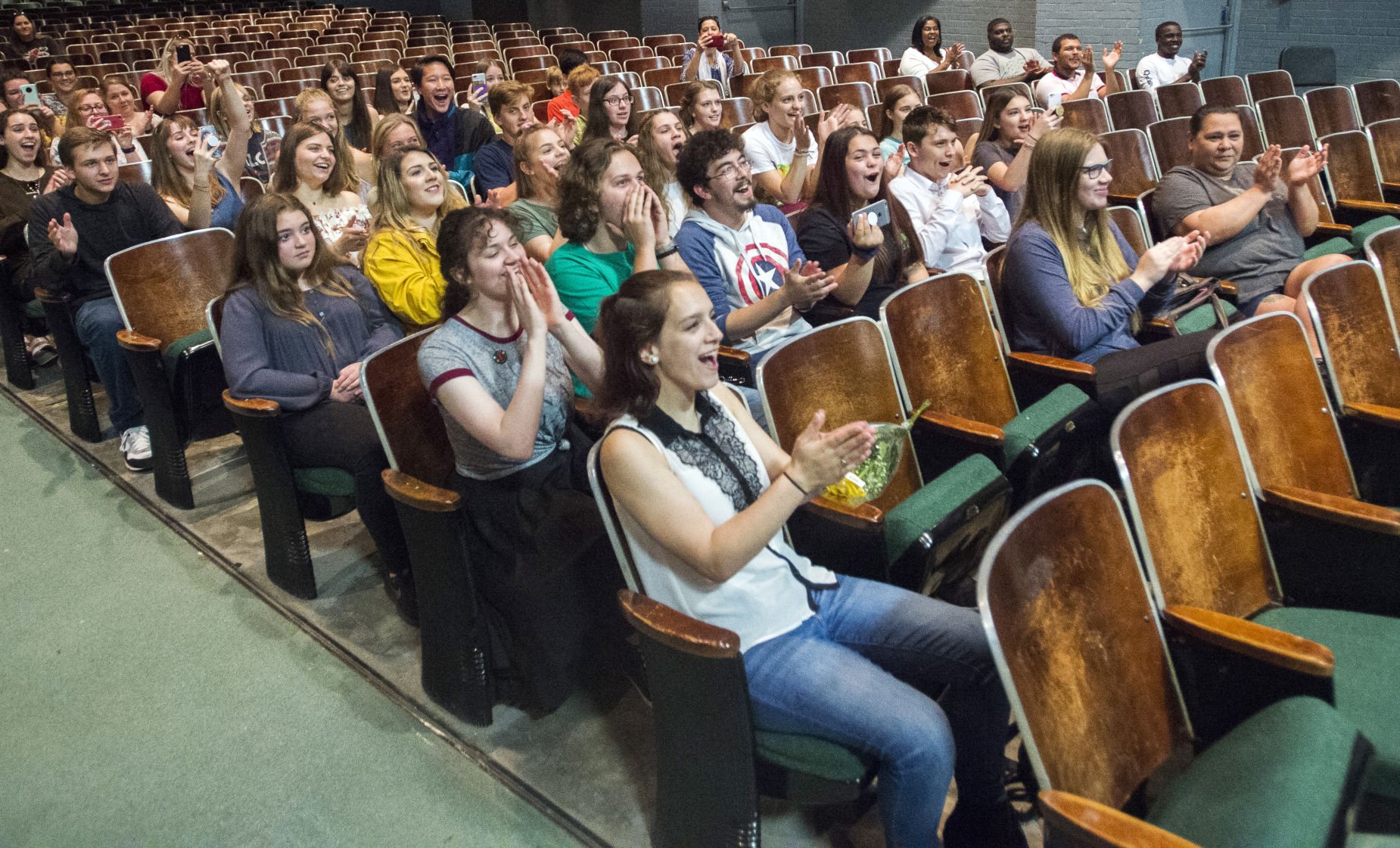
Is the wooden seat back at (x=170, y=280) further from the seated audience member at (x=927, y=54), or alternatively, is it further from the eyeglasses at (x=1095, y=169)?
the seated audience member at (x=927, y=54)

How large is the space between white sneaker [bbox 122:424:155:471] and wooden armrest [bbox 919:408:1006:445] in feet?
7.68

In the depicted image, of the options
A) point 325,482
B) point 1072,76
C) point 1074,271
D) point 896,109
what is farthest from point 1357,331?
point 1072,76

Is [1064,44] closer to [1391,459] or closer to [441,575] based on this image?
[1391,459]

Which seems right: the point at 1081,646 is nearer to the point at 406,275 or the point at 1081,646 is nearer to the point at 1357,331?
the point at 1357,331

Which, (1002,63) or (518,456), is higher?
(1002,63)

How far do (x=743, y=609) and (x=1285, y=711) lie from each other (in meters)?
0.70

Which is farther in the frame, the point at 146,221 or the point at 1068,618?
the point at 146,221

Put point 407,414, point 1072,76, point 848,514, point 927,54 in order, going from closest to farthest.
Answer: point 848,514, point 407,414, point 1072,76, point 927,54

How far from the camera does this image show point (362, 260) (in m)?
2.79

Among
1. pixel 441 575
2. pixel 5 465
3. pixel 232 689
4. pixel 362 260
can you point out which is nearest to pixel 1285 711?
pixel 441 575

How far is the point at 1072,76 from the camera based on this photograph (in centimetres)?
624

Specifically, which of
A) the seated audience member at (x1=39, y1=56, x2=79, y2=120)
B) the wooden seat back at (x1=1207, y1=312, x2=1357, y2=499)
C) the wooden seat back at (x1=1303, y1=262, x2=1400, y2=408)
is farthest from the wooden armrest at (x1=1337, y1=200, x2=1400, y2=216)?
the seated audience member at (x1=39, y1=56, x2=79, y2=120)

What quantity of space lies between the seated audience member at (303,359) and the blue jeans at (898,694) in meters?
1.08

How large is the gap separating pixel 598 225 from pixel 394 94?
276 cm
